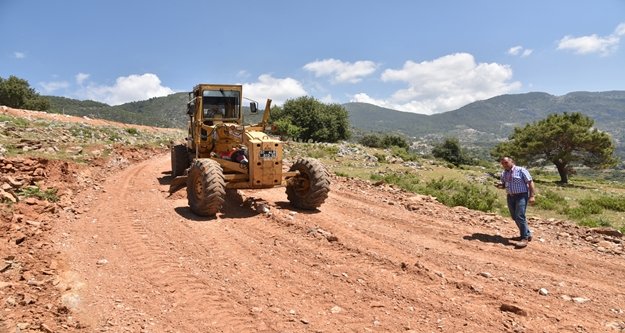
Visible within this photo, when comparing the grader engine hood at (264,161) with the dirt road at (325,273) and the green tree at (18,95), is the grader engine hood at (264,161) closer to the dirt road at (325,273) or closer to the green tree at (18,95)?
the dirt road at (325,273)

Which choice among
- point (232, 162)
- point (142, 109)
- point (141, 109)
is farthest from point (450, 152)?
point (141, 109)

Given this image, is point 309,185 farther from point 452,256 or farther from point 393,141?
point 393,141

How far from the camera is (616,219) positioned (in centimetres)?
1199

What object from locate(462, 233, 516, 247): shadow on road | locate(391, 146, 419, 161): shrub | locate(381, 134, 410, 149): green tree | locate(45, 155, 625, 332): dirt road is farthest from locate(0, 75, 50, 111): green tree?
locate(462, 233, 516, 247): shadow on road

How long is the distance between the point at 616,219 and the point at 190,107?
12717mm

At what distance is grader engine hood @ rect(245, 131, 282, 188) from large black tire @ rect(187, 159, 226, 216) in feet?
2.42

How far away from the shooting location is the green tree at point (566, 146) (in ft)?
106

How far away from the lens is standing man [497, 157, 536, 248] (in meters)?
7.73

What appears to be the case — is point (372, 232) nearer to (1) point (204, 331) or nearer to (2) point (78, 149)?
(1) point (204, 331)

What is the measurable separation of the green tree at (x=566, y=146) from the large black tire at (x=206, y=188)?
31689mm

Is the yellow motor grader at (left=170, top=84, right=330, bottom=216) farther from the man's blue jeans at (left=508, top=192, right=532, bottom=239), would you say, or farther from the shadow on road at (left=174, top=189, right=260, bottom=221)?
the man's blue jeans at (left=508, top=192, right=532, bottom=239)

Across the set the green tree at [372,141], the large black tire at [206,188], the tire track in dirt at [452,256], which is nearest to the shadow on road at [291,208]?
the tire track in dirt at [452,256]

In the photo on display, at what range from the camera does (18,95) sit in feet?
178

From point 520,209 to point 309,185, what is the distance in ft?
14.5
